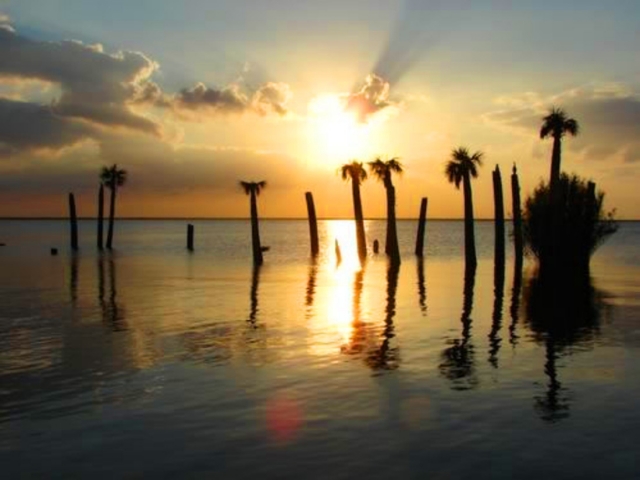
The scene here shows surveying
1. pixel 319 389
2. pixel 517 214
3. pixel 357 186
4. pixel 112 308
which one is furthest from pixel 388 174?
pixel 319 389

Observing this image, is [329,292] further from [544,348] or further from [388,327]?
[544,348]

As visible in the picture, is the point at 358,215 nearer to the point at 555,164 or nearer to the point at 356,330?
the point at 555,164

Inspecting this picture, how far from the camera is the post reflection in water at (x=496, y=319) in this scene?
52.6 ft

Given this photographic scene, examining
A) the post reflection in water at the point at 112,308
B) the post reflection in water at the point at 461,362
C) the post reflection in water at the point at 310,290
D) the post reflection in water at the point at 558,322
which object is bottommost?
the post reflection in water at the point at 558,322

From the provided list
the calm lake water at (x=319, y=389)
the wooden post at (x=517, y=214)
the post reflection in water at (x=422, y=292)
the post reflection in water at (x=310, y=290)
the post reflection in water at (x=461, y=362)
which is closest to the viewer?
the calm lake water at (x=319, y=389)

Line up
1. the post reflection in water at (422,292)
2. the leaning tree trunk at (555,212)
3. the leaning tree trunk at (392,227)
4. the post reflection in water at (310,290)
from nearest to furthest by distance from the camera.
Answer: the post reflection in water at (310,290)
the post reflection in water at (422,292)
the leaning tree trunk at (555,212)
the leaning tree trunk at (392,227)

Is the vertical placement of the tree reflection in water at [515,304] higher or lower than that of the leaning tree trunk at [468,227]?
lower

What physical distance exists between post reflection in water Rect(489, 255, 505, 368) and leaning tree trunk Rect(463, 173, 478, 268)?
20.1 ft

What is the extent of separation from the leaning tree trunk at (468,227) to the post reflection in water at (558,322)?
10501 millimetres

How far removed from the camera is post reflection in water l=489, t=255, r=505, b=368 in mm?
16031

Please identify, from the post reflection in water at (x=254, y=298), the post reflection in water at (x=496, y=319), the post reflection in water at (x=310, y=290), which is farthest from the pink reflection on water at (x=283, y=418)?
the post reflection in water at (x=310, y=290)

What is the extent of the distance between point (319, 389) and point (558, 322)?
39.1 feet

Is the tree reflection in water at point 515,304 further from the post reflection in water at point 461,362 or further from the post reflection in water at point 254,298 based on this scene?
the post reflection in water at point 254,298

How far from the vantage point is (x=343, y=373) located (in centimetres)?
1402
